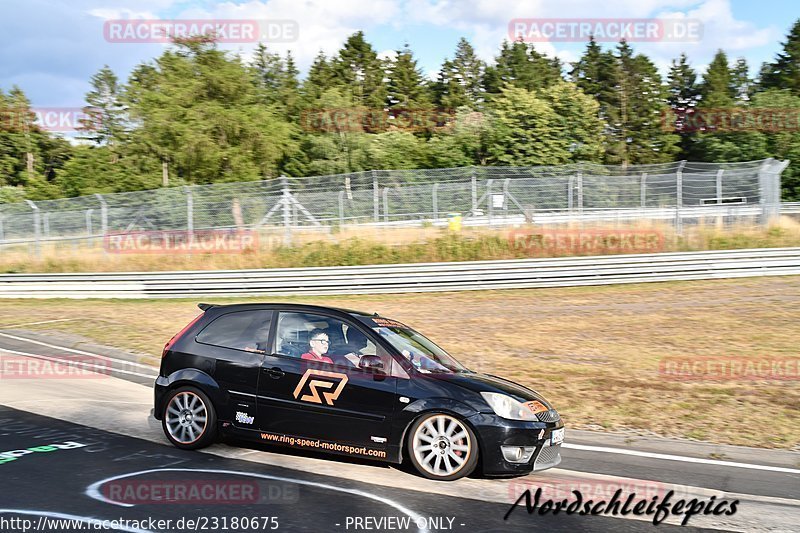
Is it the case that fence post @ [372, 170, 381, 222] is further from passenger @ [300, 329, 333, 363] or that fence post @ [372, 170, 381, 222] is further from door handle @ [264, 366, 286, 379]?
door handle @ [264, 366, 286, 379]

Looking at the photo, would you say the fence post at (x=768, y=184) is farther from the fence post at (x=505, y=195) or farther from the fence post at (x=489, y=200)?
the fence post at (x=489, y=200)

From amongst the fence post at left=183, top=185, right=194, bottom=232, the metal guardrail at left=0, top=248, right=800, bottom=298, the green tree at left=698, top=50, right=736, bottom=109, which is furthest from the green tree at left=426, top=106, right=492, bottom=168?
the green tree at left=698, top=50, right=736, bottom=109

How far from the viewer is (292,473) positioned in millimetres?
6383

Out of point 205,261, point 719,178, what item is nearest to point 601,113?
point 719,178

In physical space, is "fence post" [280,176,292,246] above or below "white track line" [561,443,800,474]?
above

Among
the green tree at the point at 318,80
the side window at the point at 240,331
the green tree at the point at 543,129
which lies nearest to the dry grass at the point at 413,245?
the side window at the point at 240,331

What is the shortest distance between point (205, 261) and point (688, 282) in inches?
568

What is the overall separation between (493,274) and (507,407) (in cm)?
1422

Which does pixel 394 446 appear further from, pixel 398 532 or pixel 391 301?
pixel 391 301

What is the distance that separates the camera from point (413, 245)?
898 inches

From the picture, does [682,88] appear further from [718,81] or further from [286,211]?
[286,211]

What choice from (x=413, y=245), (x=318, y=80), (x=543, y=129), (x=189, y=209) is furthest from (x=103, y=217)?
(x=318, y=80)

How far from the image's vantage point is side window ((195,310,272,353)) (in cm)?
716

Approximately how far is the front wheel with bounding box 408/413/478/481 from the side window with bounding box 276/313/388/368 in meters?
0.86
